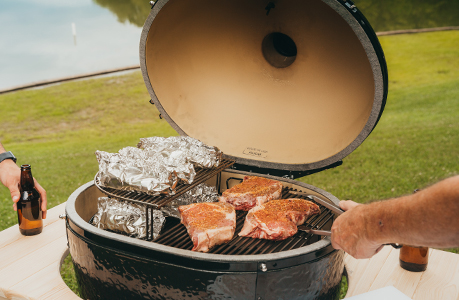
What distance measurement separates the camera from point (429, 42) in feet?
54.4

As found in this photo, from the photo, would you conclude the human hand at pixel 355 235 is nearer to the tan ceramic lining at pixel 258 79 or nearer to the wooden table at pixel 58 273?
the wooden table at pixel 58 273

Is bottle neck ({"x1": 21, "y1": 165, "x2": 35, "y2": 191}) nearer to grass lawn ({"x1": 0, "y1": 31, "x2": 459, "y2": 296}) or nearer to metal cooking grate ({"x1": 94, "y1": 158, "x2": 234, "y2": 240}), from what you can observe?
metal cooking grate ({"x1": 94, "y1": 158, "x2": 234, "y2": 240})

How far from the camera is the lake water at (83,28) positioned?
15758 mm

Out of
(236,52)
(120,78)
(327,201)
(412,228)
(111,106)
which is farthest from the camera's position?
(120,78)

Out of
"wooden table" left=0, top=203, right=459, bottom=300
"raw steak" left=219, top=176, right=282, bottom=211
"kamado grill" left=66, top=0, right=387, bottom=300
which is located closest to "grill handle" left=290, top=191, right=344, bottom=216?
"kamado grill" left=66, top=0, right=387, bottom=300

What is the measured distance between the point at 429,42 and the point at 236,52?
16896mm

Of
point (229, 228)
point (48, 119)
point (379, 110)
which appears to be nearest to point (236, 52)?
point (379, 110)

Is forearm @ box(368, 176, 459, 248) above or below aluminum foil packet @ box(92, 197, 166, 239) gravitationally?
above

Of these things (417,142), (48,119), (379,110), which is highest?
(379,110)

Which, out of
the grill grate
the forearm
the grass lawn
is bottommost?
the grass lawn

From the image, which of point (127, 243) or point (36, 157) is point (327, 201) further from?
point (36, 157)

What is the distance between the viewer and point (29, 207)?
2.60 meters

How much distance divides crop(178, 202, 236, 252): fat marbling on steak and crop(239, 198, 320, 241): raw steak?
12 centimetres

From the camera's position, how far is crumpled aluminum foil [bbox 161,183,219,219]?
241 cm
